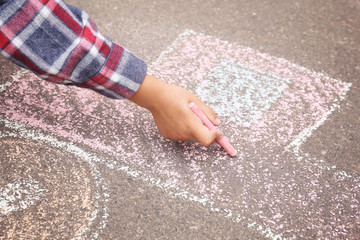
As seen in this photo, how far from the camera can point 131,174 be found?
1137 millimetres

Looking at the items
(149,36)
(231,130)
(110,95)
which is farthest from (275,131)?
(149,36)

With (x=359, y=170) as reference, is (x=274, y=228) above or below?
below

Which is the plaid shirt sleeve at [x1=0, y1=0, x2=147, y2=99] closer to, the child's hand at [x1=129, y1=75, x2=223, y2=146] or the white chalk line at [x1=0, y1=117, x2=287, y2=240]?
the child's hand at [x1=129, y1=75, x2=223, y2=146]

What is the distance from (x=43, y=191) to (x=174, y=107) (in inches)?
17.7

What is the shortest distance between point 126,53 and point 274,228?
649mm

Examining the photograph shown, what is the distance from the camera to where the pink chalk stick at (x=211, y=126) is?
3.79 ft

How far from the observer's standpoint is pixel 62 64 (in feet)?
3.12

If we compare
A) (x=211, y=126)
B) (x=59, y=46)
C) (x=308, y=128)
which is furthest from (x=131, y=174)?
(x=308, y=128)

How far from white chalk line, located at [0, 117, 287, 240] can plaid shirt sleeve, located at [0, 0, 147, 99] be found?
25cm

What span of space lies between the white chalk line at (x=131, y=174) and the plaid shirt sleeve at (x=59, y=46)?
0.25 m

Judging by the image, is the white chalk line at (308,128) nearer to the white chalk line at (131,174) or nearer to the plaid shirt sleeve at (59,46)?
the white chalk line at (131,174)

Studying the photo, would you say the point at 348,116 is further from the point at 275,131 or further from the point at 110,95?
the point at 110,95

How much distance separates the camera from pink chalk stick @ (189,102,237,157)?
1.16 metres

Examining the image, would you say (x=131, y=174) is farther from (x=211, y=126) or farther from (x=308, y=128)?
(x=308, y=128)
